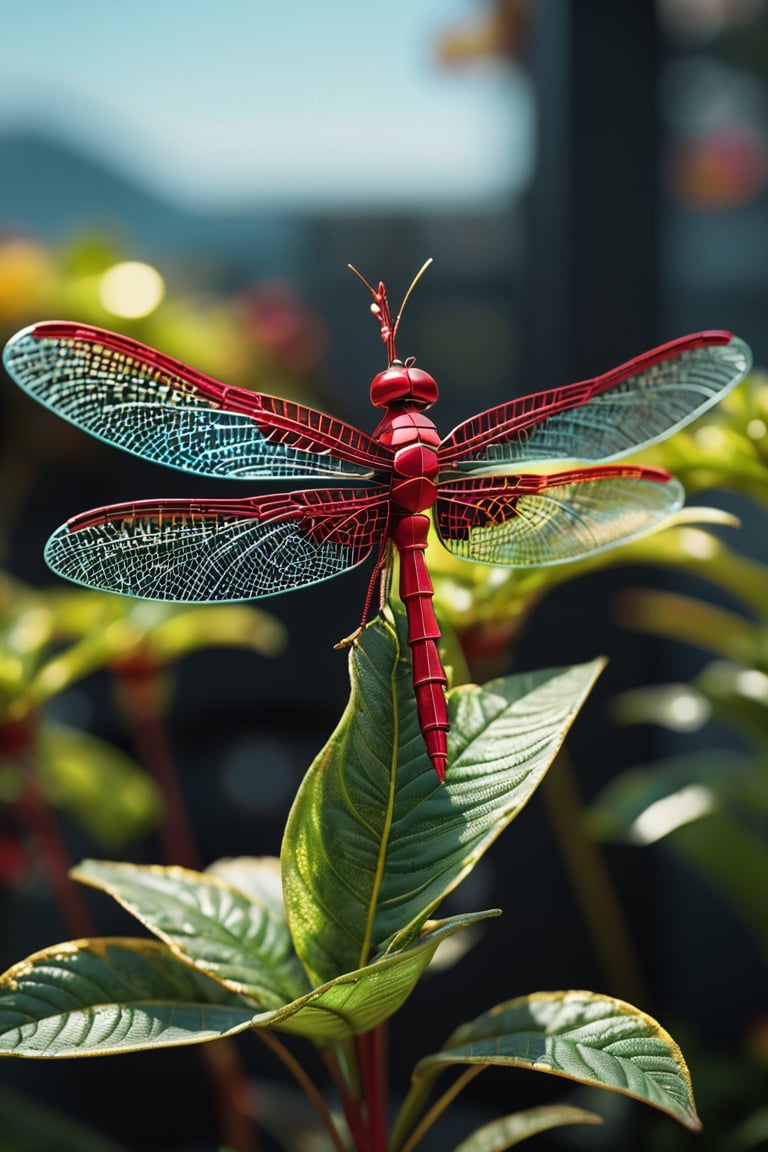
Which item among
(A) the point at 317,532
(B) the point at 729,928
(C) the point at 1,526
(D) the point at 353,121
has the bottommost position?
(B) the point at 729,928

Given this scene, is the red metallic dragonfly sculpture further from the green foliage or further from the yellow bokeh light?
the yellow bokeh light

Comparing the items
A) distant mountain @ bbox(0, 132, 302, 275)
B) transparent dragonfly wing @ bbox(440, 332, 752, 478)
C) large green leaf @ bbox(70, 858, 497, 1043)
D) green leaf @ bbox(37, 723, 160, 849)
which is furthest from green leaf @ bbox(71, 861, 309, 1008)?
distant mountain @ bbox(0, 132, 302, 275)

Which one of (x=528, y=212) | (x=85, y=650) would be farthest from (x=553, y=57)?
(x=85, y=650)

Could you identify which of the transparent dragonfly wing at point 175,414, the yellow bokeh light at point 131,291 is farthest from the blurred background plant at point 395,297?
the transparent dragonfly wing at point 175,414

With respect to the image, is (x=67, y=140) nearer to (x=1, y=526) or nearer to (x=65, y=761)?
(x=1, y=526)

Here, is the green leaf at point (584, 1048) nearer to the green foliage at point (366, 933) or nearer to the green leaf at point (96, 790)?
the green foliage at point (366, 933)

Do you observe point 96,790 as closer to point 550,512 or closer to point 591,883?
point 550,512

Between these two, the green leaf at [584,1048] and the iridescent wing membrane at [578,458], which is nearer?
the green leaf at [584,1048]

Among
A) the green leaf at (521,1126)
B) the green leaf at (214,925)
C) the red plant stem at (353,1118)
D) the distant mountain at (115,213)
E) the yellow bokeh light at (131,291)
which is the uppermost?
the distant mountain at (115,213)
